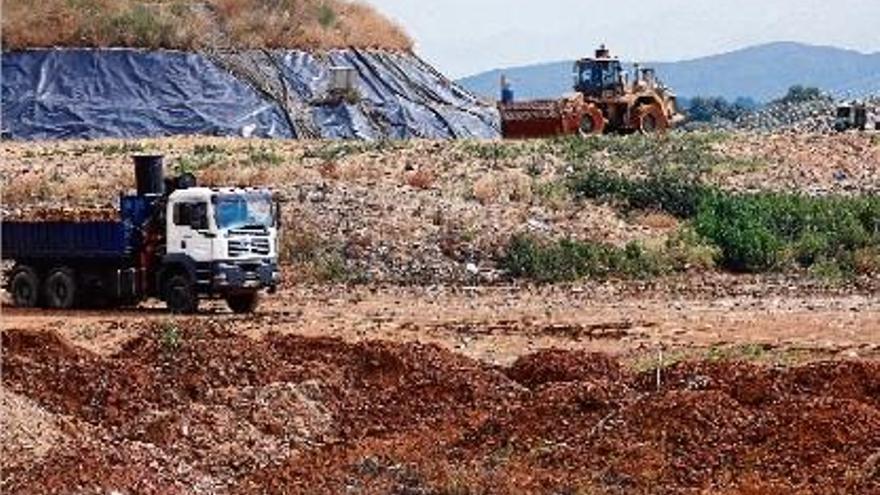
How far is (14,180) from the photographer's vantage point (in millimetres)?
41188

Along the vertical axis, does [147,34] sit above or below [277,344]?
above

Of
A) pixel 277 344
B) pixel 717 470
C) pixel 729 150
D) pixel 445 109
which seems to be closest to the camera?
pixel 717 470

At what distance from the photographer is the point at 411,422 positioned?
64.1 feet

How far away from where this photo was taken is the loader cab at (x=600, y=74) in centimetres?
5531

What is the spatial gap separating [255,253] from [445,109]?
29.3m

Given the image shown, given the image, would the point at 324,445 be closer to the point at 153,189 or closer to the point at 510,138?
the point at 153,189

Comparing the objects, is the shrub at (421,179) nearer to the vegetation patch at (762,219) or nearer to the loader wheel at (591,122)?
the vegetation patch at (762,219)

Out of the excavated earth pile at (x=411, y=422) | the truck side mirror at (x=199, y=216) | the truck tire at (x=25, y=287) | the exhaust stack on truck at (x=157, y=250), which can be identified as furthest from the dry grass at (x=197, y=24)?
the excavated earth pile at (x=411, y=422)

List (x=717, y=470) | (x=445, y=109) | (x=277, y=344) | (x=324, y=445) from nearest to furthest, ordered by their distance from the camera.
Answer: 1. (x=717, y=470)
2. (x=324, y=445)
3. (x=277, y=344)
4. (x=445, y=109)

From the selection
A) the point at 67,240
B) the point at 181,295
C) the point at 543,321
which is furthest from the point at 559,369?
the point at 67,240

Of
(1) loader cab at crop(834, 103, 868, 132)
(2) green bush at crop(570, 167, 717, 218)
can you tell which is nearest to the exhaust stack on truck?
(2) green bush at crop(570, 167, 717, 218)

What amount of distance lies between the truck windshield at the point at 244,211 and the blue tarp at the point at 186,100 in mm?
22952

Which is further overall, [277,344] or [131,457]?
[277,344]

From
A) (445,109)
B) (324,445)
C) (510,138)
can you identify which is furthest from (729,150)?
(324,445)
